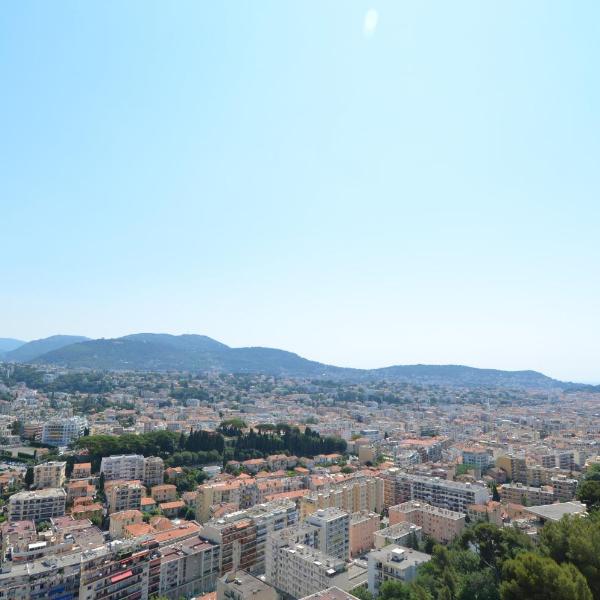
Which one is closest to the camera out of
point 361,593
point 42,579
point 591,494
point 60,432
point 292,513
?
point 42,579

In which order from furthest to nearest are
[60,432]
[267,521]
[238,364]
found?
[238,364]
[60,432]
[267,521]

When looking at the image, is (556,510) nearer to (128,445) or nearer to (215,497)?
(215,497)

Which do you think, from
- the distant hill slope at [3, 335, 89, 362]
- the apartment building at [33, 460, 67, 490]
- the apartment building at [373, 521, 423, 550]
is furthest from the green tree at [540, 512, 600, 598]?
the distant hill slope at [3, 335, 89, 362]

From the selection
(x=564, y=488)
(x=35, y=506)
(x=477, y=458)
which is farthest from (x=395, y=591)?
(x=477, y=458)

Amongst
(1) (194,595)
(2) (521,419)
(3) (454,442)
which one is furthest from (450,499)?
(2) (521,419)

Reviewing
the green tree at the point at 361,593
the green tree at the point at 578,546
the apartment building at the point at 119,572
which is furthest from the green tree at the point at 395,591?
the apartment building at the point at 119,572
